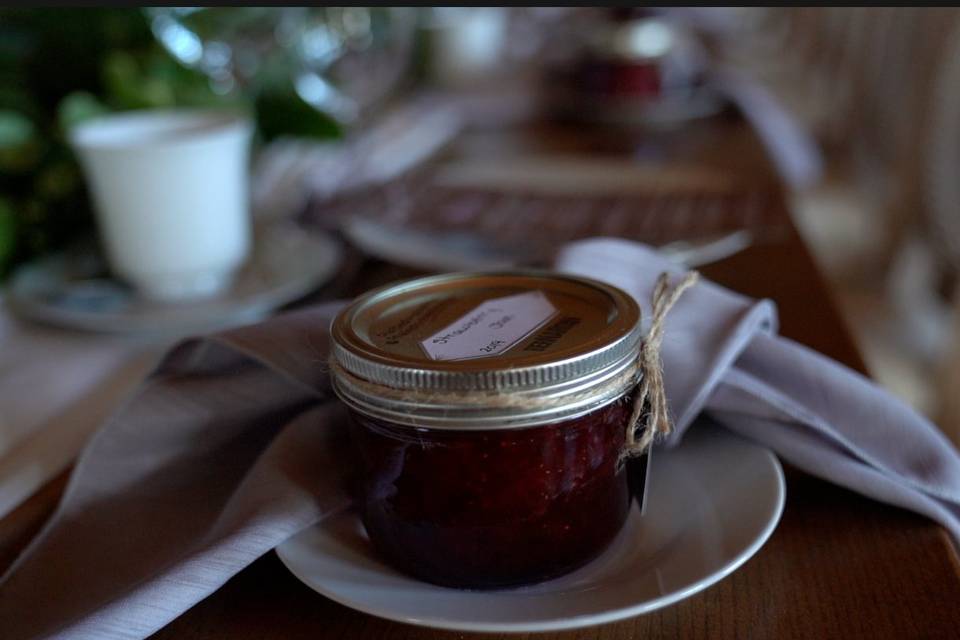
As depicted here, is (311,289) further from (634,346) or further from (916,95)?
(916,95)

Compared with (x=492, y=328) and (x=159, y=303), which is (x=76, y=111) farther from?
(x=492, y=328)

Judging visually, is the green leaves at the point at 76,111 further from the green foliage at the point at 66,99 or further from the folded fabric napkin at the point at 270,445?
the folded fabric napkin at the point at 270,445

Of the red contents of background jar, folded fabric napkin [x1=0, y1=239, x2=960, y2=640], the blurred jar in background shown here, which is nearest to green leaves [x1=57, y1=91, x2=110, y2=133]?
folded fabric napkin [x1=0, y1=239, x2=960, y2=640]

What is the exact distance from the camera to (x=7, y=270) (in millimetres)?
579

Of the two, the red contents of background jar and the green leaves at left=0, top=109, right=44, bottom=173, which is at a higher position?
the green leaves at left=0, top=109, right=44, bottom=173

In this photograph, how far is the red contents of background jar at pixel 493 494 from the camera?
0.27m

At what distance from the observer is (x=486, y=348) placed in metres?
0.28

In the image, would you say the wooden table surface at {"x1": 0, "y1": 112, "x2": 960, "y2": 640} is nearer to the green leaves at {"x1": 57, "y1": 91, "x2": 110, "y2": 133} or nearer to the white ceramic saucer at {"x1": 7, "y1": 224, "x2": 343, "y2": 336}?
the white ceramic saucer at {"x1": 7, "y1": 224, "x2": 343, "y2": 336}

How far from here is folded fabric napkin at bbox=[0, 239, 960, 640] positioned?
0.30m

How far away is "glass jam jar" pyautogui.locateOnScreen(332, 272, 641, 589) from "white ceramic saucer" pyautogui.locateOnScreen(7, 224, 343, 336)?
0.23 m

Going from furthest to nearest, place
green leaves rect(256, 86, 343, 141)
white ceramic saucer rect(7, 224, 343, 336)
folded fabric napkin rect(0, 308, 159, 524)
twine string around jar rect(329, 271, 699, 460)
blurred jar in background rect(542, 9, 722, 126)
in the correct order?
1. blurred jar in background rect(542, 9, 722, 126)
2. green leaves rect(256, 86, 343, 141)
3. white ceramic saucer rect(7, 224, 343, 336)
4. folded fabric napkin rect(0, 308, 159, 524)
5. twine string around jar rect(329, 271, 699, 460)

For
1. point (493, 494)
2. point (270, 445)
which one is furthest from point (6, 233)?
point (493, 494)

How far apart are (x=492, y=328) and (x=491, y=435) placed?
0.05 metres

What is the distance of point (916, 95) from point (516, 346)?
117 centimetres
